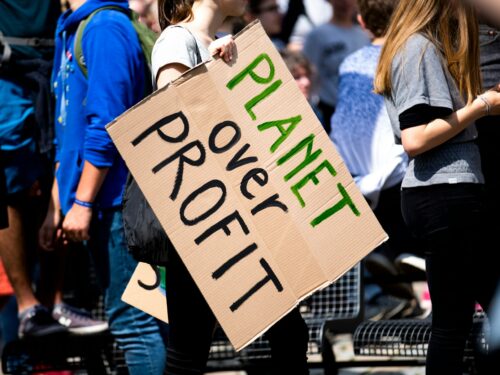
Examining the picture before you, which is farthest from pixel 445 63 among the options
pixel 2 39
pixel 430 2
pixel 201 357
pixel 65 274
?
pixel 65 274

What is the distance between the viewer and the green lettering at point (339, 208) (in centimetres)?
355

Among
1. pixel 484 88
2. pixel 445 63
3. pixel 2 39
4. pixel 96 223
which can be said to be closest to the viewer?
pixel 445 63

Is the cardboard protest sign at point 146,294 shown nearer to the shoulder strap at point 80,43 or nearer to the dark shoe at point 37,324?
the shoulder strap at point 80,43

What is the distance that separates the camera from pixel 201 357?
3662 millimetres

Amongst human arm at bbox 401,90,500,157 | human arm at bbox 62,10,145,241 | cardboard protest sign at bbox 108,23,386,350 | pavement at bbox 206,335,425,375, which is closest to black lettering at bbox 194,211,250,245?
cardboard protest sign at bbox 108,23,386,350

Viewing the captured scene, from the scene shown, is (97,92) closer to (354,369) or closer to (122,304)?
(122,304)

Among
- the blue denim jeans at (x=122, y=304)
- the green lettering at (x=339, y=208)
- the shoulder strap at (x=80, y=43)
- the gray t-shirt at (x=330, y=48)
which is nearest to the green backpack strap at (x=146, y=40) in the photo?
the shoulder strap at (x=80, y=43)

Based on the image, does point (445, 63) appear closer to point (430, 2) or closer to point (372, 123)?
point (430, 2)

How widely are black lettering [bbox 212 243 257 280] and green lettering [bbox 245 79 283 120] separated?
397 mm

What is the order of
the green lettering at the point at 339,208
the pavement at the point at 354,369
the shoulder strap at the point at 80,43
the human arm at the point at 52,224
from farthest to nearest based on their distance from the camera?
the pavement at the point at 354,369
the human arm at the point at 52,224
the shoulder strap at the point at 80,43
the green lettering at the point at 339,208

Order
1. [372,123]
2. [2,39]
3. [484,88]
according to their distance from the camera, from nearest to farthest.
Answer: [484,88], [2,39], [372,123]

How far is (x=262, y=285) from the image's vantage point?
349 cm

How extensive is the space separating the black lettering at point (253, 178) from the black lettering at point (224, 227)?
0.07 m

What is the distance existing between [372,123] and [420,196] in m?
1.82
